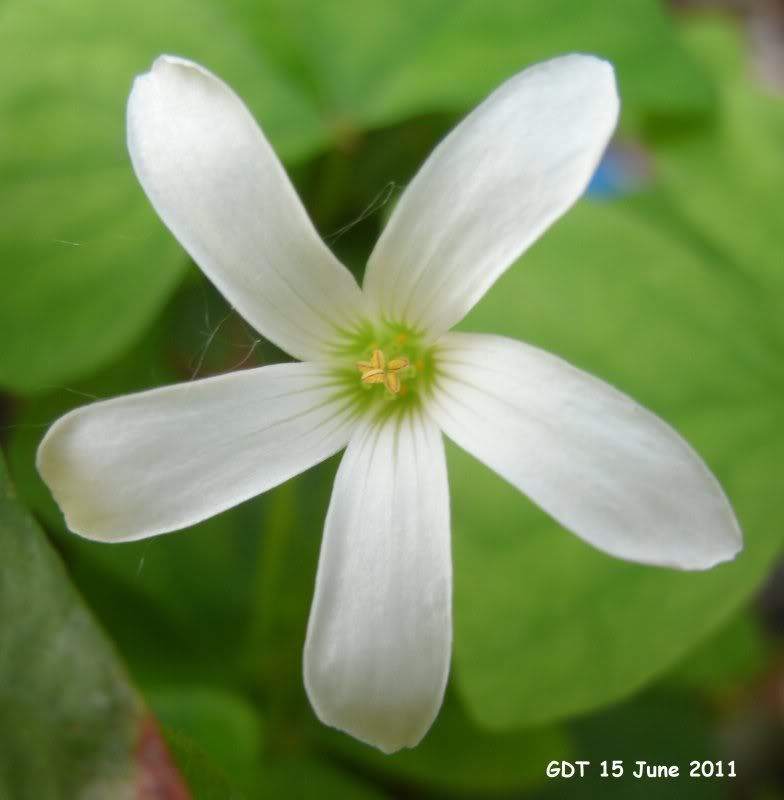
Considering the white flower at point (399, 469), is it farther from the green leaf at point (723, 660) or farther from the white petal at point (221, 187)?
the green leaf at point (723, 660)

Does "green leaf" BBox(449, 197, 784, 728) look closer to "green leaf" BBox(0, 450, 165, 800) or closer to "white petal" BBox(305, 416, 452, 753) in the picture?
A: "white petal" BBox(305, 416, 452, 753)

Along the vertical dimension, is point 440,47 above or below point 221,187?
above

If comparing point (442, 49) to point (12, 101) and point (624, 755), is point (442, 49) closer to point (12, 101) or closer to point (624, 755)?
point (12, 101)

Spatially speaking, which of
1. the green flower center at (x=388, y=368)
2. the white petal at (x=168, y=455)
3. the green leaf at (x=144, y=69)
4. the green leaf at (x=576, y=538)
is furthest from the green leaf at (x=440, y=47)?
the white petal at (x=168, y=455)

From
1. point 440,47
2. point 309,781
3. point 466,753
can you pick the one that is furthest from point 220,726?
point 440,47

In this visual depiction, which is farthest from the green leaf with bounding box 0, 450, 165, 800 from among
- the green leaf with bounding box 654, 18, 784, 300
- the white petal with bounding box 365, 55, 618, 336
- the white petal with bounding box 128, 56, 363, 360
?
the green leaf with bounding box 654, 18, 784, 300

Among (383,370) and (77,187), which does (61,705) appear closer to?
(383,370)

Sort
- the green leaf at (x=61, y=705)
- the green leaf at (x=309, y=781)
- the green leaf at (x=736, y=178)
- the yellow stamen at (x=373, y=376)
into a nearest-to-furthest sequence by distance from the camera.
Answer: the green leaf at (x=61, y=705)
the yellow stamen at (x=373, y=376)
the green leaf at (x=309, y=781)
the green leaf at (x=736, y=178)
